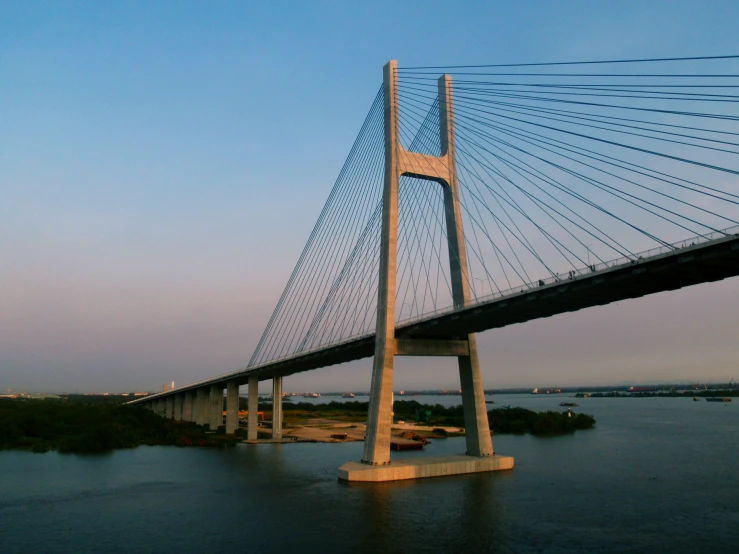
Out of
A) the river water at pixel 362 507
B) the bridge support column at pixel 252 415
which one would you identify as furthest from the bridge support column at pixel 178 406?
the river water at pixel 362 507

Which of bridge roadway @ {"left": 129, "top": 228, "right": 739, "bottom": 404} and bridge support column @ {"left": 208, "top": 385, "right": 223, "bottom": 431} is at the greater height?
bridge roadway @ {"left": 129, "top": 228, "right": 739, "bottom": 404}

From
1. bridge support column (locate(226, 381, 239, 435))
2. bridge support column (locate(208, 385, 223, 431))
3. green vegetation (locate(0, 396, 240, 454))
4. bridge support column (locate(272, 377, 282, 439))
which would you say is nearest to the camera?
green vegetation (locate(0, 396, 240, 454))

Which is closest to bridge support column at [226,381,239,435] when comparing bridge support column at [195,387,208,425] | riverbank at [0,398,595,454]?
riverbank at [0,398,595,454]

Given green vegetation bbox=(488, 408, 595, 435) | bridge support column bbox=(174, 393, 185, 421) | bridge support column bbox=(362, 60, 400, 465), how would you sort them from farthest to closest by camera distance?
bridge support column bbox=(174, 393, 185, 421) < green vegetation bbox=(488, 408, 595, 435) < bridge support column bbox=(362, 60, 400, 465)

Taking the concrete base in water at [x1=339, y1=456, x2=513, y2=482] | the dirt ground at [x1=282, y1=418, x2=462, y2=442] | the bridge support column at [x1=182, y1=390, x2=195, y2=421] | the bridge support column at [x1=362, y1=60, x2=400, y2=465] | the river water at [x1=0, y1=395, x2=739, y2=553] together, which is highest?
the bridge support column at [x1=362, y1=60, x2=400, y2=465]

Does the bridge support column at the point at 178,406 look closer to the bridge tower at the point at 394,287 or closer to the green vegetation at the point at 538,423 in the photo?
the green vegetation at the point at 538,423

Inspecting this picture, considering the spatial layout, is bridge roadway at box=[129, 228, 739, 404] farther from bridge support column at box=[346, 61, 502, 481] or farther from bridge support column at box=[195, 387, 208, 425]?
bridge support column at box=[195, 387, 208, 425]
